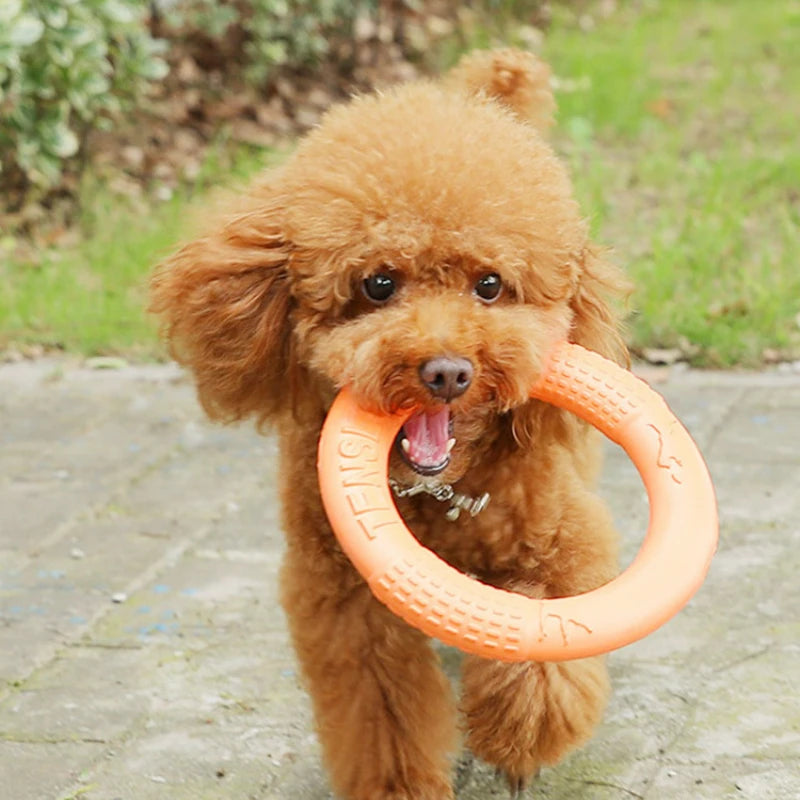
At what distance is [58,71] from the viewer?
5.98 m

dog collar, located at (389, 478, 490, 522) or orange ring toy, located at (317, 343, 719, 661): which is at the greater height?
orange ring toy, located at (317, 343, 719, 661)

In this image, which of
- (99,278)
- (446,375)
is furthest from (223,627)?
(99,278)

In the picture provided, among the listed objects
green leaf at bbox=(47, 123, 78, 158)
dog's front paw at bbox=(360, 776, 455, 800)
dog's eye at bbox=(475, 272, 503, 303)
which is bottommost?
green leaf at bbox=(47, 123, 78, 158)

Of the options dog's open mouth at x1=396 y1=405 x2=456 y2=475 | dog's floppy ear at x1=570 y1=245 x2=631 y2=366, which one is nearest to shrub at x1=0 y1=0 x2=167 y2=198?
dog's floppy ear at x1=570 y1=245 x2=631 y2=366

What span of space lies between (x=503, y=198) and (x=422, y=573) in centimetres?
65

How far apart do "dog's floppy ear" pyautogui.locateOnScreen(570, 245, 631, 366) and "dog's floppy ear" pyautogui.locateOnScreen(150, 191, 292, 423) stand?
53cm

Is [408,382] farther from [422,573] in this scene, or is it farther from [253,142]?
[253,142]

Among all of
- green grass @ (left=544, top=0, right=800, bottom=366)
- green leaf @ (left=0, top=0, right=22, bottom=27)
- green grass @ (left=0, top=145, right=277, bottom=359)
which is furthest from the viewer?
green grass @ (left=0, top=145, right=277, bottom=359)

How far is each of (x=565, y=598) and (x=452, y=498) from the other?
31 cm

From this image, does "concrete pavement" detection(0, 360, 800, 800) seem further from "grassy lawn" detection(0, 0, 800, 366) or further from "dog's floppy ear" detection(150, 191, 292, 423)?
"dog's floppy ear" detection(150, 191, 292, 423)

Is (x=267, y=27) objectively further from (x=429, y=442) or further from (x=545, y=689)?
(x=545, y=689)

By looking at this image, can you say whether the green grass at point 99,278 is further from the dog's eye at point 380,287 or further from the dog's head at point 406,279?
the dog's eye at point 380,287

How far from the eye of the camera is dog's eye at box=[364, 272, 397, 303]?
2520 millimetres

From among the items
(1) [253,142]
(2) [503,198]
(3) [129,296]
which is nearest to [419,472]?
(2) [503,198]
